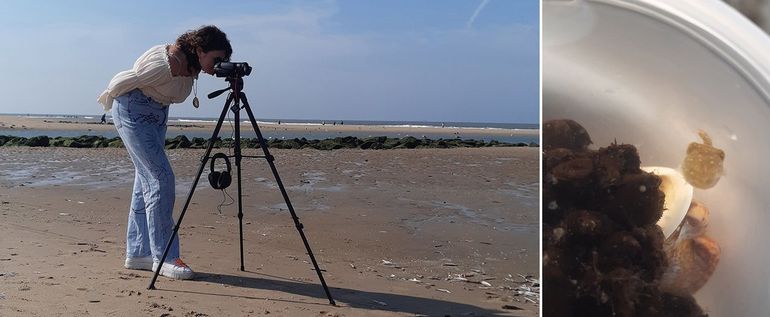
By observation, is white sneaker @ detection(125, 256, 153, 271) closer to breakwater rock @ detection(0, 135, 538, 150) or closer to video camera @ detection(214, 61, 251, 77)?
video camera @ detection(214, 61, 251, 77)

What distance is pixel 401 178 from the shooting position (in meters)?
10.6

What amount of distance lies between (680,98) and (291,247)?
4128mm

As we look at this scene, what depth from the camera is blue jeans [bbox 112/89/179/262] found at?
12.6 ft

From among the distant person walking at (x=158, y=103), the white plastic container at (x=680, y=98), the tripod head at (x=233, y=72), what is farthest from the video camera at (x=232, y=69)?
the white plastic container at (x=680, y=98)

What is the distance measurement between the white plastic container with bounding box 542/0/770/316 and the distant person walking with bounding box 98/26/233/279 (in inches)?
105

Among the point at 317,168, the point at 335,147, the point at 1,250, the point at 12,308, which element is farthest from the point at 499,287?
the point at 335,147

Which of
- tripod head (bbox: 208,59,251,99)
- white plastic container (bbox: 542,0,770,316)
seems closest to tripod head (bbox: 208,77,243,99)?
tripod head (bbox: 208,59,251,99)

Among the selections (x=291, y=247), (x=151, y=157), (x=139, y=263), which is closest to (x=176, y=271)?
(x=139, y=263)

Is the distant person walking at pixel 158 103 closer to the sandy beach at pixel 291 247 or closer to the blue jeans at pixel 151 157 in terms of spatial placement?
the blue jeans at pixel 151 157

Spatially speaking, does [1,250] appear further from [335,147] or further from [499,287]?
[335,147]

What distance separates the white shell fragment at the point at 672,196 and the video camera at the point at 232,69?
257cm

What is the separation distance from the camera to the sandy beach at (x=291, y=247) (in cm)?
347

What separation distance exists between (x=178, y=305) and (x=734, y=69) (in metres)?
2.75

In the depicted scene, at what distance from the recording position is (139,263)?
4.05 m
